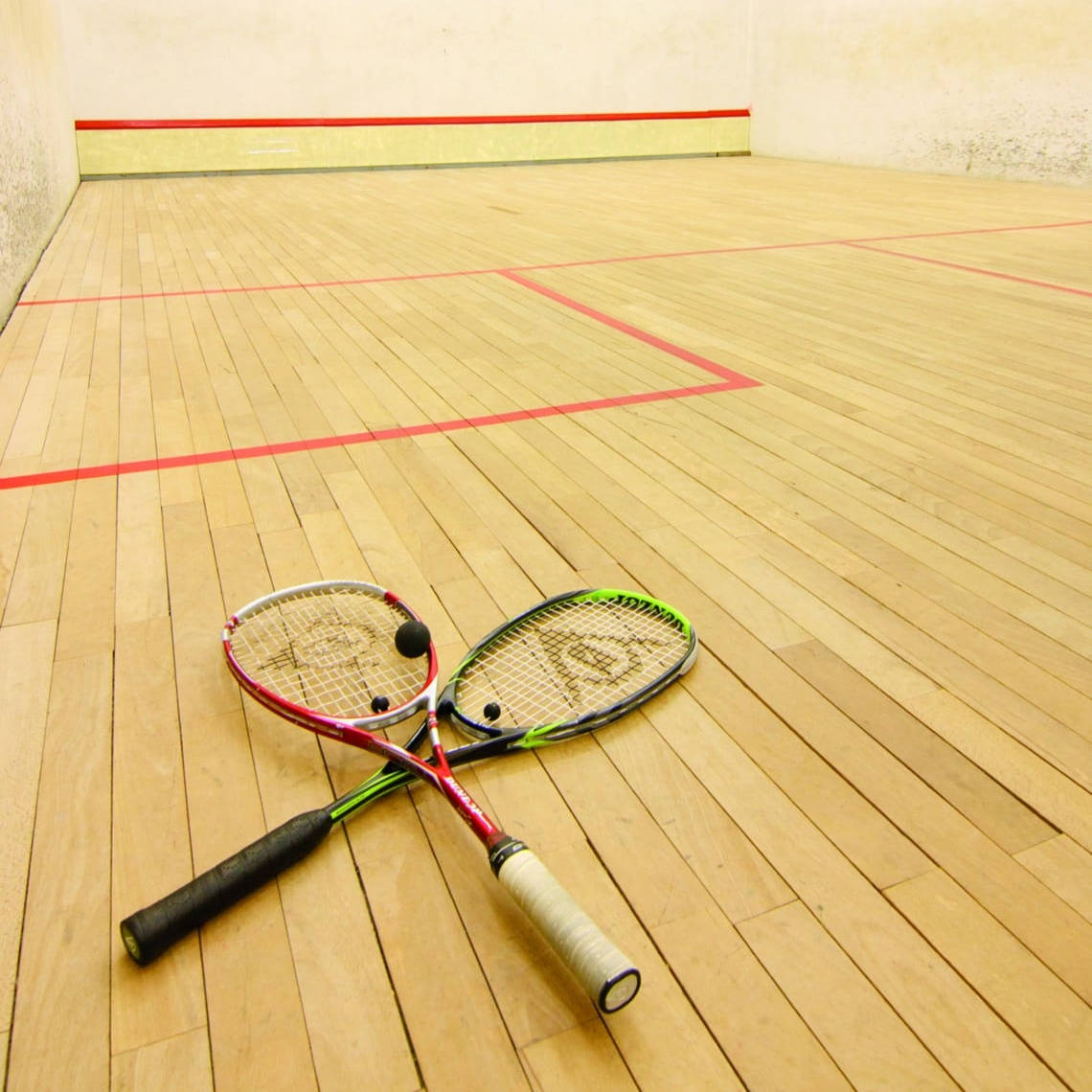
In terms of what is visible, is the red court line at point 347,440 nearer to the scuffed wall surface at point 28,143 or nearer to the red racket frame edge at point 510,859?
the red racket frame edge at point 510,859

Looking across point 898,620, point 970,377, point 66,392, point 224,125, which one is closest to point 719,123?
point 224,125

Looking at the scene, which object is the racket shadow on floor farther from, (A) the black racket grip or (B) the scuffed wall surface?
(B) the scuffed wall surface

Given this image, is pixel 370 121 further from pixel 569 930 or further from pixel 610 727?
pixel 569 930

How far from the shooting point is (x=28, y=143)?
20.2ft

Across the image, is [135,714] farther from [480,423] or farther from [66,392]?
[66,392]

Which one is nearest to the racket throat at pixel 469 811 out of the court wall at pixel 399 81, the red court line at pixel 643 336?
the red court line at pixel 643 336

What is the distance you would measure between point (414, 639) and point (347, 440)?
4.77 feet

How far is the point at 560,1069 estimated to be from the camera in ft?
3.44

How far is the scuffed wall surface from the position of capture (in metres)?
4.96

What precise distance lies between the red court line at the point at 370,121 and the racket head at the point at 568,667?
33.2 feet

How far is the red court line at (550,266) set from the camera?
15.5 feet

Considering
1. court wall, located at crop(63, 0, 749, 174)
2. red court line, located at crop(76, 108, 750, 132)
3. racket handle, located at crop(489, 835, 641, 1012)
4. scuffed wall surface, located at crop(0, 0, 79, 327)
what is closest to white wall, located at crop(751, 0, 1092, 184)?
court wall, located at crop(63, 0, 749, 174)

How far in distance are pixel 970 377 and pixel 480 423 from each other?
1.74m

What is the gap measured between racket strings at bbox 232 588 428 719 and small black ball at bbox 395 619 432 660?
3.1 inches
